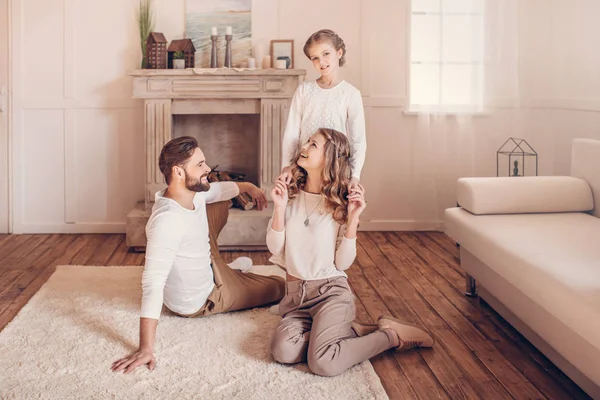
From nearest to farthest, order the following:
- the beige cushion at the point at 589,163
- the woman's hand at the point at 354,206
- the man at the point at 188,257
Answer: the man at the point at 188,257 < the woman's hand at the point at 354,206 < the beige cushion at the point at 589,163

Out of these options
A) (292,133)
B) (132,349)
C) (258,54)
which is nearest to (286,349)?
(132,349)

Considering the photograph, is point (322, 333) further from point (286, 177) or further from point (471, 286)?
point (471, 286)

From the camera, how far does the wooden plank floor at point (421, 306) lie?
242 cm

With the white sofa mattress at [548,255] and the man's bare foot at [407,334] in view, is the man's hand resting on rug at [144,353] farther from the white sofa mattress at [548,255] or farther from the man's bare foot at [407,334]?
Result: the white sofa mattress at [548,255]

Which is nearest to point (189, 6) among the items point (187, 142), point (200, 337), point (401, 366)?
point (187, 142)

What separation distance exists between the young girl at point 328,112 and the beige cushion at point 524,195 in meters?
0.60

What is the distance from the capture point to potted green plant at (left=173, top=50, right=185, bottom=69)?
4730mm

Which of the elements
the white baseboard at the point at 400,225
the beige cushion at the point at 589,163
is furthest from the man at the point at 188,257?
the white baseboard at the point at 400,225

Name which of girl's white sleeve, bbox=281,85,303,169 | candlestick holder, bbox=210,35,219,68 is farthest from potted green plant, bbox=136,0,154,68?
girl's white sleeve, bbox=281,85,303,169

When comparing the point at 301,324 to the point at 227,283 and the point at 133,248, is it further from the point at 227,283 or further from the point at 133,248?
the point at 133,248

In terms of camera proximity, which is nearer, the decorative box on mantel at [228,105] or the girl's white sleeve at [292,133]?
the girl's white sleeve at [292,133]

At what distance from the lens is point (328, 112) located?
327 centimetres

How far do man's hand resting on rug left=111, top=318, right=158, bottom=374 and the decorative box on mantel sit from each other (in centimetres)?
203

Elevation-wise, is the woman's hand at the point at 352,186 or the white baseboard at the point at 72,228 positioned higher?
the woman's hand at the point at 352,186
